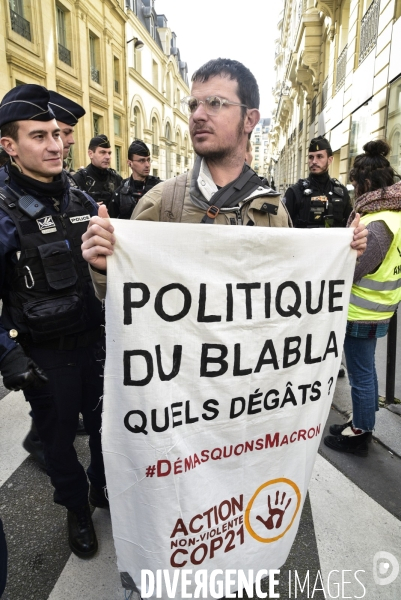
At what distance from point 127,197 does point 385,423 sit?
3.68 metres

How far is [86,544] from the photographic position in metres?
2.14

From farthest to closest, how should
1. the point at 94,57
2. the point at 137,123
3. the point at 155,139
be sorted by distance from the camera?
the point at 155,139 < the point at 137,123 < the point at 94,57

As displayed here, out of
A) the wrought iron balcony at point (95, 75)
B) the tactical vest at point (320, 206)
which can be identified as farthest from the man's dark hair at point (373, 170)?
the wrought iron balcony at point (95, 75)

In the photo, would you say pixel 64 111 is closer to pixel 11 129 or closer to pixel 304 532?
pixel 11 129

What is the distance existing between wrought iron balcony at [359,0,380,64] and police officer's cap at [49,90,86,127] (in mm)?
8637

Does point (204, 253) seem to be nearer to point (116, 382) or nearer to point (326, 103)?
point (116, 382)

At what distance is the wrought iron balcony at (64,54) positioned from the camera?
59.1 feet

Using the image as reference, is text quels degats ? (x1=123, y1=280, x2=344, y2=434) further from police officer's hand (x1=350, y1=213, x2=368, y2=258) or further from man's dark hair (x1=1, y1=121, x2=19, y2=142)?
man's dark hair (x1=1, y1=121, x2=19, y2=142)

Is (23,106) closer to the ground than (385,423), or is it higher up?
higher up

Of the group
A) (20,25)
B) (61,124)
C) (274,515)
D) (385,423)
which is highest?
(20,25)

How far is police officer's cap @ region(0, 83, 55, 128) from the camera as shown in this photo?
6.39 feet

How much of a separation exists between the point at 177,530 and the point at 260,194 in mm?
1360

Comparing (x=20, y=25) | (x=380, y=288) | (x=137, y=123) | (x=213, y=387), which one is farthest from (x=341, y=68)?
(x=137, y=123)

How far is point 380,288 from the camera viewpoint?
2.68m
